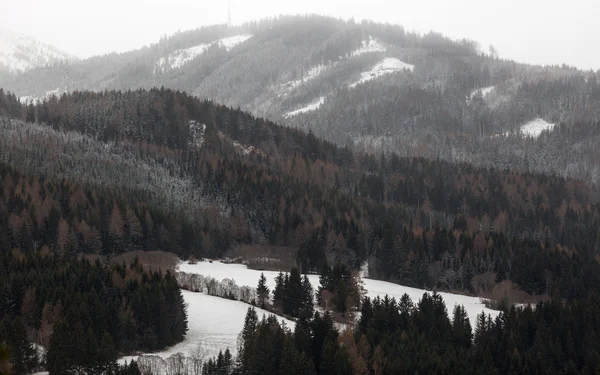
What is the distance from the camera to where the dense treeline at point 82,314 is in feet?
205

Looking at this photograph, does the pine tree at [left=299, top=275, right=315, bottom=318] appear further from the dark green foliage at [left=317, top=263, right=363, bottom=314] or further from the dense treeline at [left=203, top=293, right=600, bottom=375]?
the dense treeline at [left=203, top=293, right=600, bottom=375]

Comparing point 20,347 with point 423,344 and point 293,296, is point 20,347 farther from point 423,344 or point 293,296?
point 293,296

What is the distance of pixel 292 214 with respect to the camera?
156250mm

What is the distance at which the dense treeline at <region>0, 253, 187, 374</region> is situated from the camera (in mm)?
62375

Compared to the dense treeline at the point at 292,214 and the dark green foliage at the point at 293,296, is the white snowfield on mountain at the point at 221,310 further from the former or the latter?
the dense treeline at the point at 292,214

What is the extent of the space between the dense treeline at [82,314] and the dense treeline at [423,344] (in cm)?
968

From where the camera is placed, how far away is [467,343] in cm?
8188

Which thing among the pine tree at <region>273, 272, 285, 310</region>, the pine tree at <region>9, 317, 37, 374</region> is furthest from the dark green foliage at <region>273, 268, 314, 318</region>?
the pine tree at <region>9, 317, 37, 374</region>

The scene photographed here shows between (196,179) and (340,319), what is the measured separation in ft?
298

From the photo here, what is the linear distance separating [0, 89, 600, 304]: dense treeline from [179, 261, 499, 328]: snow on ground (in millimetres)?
6741

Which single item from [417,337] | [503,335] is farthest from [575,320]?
[417,337]

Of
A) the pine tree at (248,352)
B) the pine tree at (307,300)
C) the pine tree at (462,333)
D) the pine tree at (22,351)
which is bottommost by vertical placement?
the pine tree at (462,333)

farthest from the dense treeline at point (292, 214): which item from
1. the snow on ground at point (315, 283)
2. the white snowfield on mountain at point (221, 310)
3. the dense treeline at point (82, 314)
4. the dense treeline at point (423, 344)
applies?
the dense treeline at point (82, 314)

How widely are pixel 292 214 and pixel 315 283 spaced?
42385mm
